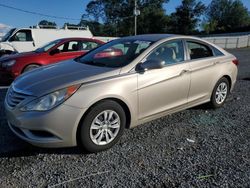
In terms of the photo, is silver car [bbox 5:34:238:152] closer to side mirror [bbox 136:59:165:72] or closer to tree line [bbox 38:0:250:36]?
side mirror [bbox 136:59:165:72]

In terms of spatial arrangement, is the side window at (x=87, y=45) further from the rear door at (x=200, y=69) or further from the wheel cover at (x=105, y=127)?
the wheel cover at (x=105, y=127)

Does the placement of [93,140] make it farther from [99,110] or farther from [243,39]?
[243,39]

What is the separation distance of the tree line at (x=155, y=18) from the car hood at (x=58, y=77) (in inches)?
2402

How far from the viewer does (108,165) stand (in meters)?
3.18

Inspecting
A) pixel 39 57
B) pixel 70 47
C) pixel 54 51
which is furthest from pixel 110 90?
pixel 70 47

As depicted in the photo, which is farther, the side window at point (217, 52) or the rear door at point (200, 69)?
the side window at point (217, 52)

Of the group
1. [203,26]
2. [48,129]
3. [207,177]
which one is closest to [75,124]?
[48,129]

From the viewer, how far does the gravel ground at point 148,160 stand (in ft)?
9.40

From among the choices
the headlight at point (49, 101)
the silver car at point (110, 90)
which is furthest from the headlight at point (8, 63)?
the headlight at point (49, 101)

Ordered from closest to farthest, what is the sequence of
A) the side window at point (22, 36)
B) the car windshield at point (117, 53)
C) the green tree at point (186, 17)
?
the car windshield at point (117, 53)
the side window at point (22, 36)
the green tree at point (186, 17)

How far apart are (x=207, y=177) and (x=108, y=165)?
113 cm

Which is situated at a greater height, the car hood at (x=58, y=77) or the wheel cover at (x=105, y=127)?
the car hood at (x=58, y=77)

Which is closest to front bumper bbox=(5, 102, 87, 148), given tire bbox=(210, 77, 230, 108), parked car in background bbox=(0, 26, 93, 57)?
tire bbox=(210, 77, 230, 108)

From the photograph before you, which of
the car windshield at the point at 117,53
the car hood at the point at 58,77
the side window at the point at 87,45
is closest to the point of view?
the car hood at the point at 58,77
